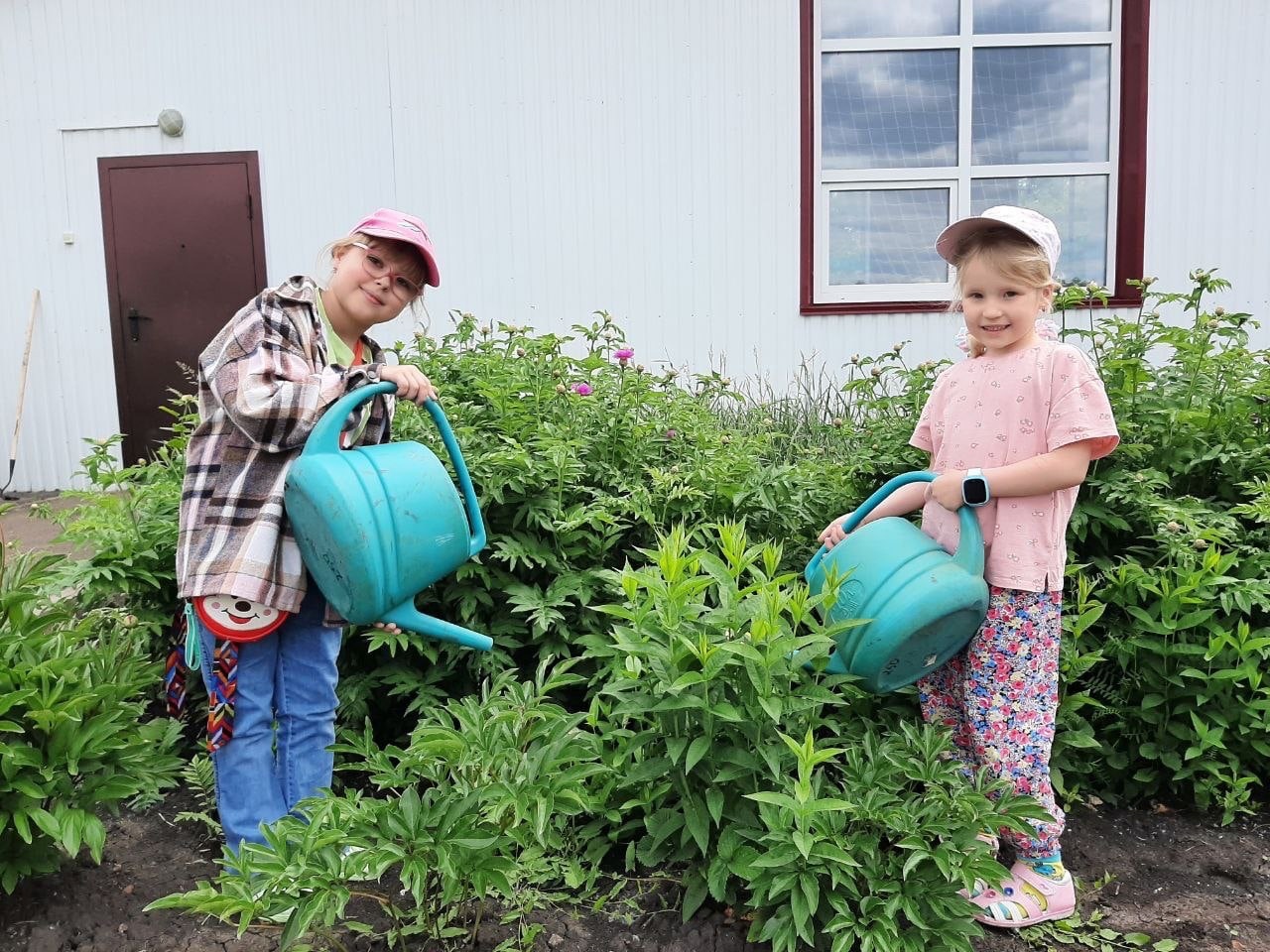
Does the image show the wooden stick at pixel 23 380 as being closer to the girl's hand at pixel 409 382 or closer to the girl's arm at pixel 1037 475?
the girl's hand at pixel 409 382

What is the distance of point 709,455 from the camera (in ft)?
9.08

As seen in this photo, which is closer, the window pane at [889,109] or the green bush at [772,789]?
the green bush at [772,789]

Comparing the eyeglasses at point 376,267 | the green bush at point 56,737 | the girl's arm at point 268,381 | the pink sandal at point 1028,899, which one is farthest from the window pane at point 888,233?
the green bush at point 56,737

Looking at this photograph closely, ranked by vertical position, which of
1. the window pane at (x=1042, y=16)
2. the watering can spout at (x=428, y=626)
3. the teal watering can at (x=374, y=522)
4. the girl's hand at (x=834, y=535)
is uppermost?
the window pane at (x=1042, y=16)

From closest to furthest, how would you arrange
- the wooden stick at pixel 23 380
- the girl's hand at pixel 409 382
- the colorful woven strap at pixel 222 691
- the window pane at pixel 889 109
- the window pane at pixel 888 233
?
1. the girl's hand at pixel 409 382
2. the colorful woven strap at pixel 222 691
3. the window pane at pixel 889 109
4. the window pane at pixel 888 233
5. the wooden stick at pixel 23 380

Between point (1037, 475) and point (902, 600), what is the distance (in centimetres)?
38

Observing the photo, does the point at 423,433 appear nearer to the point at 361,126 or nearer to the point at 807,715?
the point at 807,715

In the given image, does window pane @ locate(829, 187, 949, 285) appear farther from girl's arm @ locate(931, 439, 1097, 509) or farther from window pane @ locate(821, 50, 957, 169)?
girl's arm @ locate(931, 439, 1097, 509)

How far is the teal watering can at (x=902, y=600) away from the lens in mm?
1697

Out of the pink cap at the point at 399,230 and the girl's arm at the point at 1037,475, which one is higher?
the pink cap at the point at 399,230

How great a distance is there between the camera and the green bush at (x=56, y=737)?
5.50 ft

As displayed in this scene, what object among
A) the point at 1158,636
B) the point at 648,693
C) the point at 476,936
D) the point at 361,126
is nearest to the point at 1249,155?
the point at 1158,636

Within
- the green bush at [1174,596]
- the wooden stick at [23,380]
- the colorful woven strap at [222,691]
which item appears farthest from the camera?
the wooden stick at [23,380]

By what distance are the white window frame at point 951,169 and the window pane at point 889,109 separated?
0.16 ft
